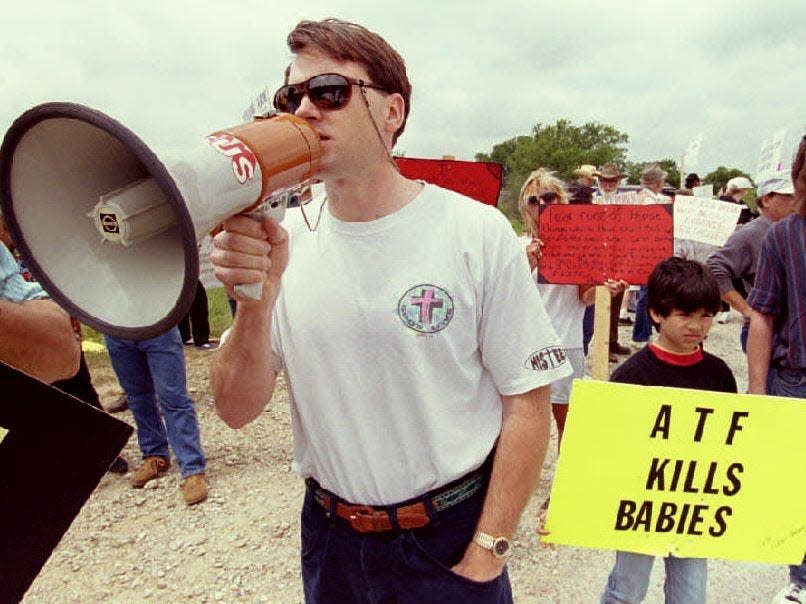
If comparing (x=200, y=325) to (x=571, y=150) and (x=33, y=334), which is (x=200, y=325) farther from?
(x=571, y=150)

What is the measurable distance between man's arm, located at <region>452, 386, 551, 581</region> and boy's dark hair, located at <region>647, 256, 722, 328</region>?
1040mm

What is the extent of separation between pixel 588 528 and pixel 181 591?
6.86 feet

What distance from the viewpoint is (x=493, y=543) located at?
146 cm

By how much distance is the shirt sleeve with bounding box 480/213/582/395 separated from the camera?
1.41 metres

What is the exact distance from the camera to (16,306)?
1.37 m

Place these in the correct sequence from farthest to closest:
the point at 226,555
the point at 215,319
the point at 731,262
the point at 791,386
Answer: the point at 215,319 → the point at 731,262 → the point at 226,555 → the point at 791,386

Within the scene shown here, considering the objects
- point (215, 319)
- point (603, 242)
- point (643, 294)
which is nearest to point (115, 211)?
point (603, 242)

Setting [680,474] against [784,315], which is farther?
[784,315]

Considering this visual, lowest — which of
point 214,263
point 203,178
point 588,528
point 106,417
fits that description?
point 588,528

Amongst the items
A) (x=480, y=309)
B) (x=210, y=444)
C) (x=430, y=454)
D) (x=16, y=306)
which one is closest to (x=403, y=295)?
(x=480, y=309)

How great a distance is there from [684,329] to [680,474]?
1.84 feet

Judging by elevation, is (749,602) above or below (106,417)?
Result: below

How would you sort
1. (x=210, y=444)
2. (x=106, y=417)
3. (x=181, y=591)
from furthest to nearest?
(x=210, y=444) < (x=181, y=591) < (x=106, y=417)

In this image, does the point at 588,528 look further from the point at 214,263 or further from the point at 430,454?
the point at 214,263
